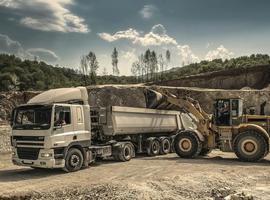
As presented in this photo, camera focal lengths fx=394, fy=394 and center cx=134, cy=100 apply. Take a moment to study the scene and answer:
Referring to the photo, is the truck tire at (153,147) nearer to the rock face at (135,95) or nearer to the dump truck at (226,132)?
the dump truck at (226,132)

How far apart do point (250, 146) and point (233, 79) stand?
40304mm

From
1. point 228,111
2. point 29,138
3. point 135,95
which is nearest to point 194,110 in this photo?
point 228,111

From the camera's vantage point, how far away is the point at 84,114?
16359mm

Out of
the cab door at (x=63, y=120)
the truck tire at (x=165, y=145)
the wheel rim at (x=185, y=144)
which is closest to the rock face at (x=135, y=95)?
the truck tire at (x=165, y=145)

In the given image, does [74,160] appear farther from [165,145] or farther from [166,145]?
[166,145]

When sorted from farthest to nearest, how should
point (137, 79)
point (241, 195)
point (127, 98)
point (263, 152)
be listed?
point (137, 79), point (127, 98), point (263, 152), point (241, 195)

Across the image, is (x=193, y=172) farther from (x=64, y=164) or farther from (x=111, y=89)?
(x=111, y=89)

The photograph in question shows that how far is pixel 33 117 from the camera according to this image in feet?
48.9

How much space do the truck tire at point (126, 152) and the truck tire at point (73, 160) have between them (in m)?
2.75

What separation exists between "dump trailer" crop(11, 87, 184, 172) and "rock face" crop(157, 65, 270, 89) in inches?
1503

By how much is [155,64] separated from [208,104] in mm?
57502

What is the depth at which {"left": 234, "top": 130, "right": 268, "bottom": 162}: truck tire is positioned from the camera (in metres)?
17.5

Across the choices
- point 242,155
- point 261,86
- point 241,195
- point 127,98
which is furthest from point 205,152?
point 261,86

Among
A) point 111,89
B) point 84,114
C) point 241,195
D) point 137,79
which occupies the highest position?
point 137,79
